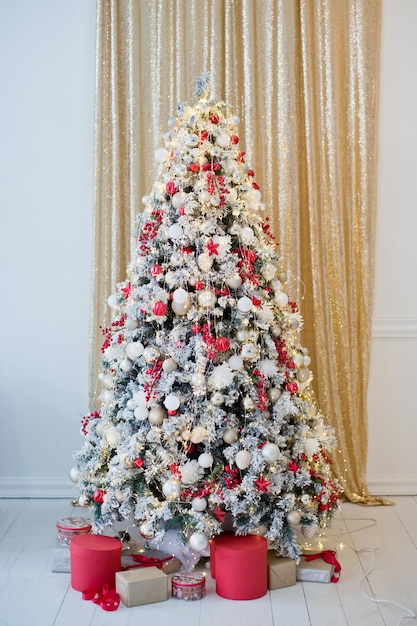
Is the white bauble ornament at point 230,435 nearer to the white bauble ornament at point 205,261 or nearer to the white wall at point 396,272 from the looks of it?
the white bauble ornament at point 205,261

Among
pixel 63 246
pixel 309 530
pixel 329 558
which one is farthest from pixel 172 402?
pixel 63 246

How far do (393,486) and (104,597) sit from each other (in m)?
1.91

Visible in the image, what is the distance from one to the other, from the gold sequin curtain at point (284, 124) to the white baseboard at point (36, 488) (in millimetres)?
535

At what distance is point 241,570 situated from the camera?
3.21 meters

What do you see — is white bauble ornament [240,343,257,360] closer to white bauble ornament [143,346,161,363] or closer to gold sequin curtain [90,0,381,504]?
white bauble ornament [143,346,161,363]

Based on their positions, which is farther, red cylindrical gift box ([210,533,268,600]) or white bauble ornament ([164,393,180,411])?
white bauble ornament ([164,393,180,411])

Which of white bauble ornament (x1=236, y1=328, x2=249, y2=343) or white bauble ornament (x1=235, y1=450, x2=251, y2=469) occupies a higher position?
white bauble ornament (x1=236, y1=328, x2=249, y2=343)

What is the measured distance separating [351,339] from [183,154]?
145cm

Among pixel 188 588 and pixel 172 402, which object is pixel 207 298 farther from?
pixel 188 588

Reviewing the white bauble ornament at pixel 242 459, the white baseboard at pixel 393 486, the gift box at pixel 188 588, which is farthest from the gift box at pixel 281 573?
the white baseboard at pixel 393 486

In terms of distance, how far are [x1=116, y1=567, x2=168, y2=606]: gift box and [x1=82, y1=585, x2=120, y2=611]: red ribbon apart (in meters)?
0.03

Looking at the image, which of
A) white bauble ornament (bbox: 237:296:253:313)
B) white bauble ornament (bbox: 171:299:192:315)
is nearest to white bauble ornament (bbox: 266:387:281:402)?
white bauble ornament (bbox: 237:296:253:313)

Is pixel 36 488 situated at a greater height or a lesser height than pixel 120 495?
lesser

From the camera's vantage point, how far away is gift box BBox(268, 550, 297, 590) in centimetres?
330
